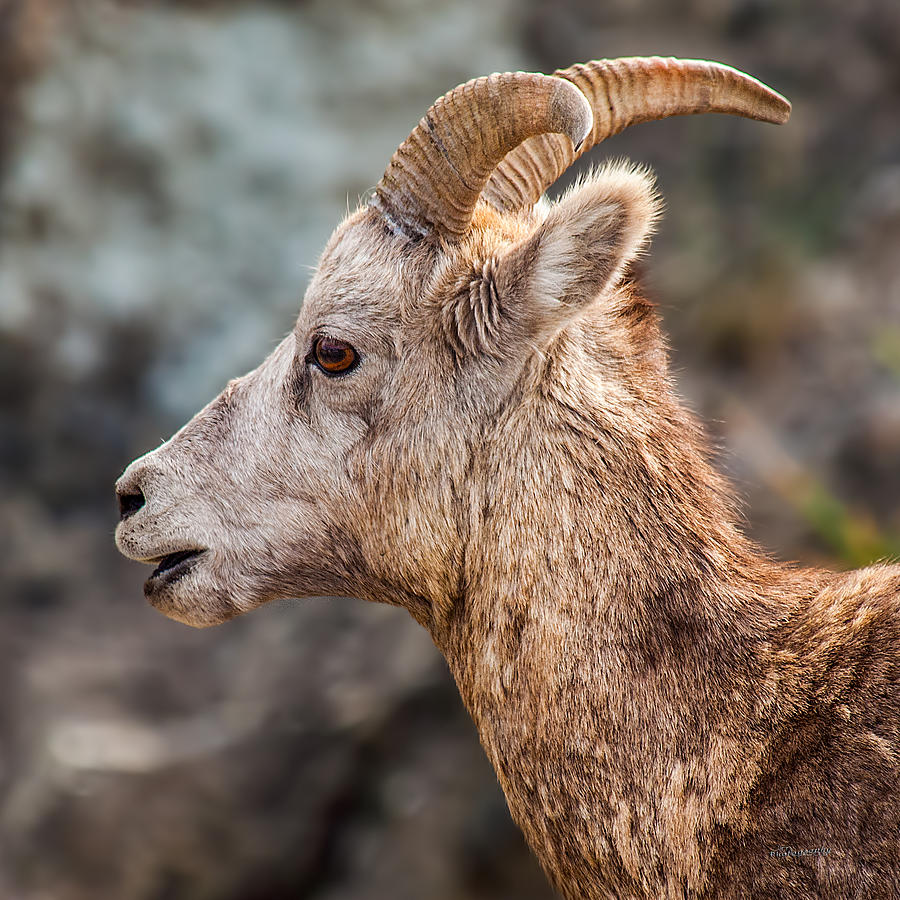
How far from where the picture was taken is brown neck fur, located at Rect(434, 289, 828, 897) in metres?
2.79

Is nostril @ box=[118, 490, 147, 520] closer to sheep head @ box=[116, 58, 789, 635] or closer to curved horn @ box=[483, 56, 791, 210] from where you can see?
sheep head @ box=[116, 58, 789, 635]

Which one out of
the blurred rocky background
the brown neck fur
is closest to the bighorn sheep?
the brown neck fur

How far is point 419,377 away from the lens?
3.11m

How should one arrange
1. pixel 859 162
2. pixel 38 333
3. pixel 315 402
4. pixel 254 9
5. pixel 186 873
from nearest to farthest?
pixel 315 402, pixel 186 873, pixel 38 333, pixel 254 9, pixel 859 162

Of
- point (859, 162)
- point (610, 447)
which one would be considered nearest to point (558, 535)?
point (610, 447)

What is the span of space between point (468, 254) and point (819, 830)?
6.01 feet

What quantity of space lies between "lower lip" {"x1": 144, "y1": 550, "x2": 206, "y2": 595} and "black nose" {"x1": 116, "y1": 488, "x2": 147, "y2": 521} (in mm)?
217

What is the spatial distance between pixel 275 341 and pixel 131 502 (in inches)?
112

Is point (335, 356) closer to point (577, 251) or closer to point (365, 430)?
point (365, 430)

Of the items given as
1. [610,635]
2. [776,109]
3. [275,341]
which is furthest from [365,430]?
[275,341]

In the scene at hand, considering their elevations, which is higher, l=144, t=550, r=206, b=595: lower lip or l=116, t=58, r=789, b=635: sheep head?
l=116, t=58, r=789, b=635: sheep head

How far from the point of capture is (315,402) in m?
3.23

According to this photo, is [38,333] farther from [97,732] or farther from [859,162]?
[859,162]

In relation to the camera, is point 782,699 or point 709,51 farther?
point 709,51
